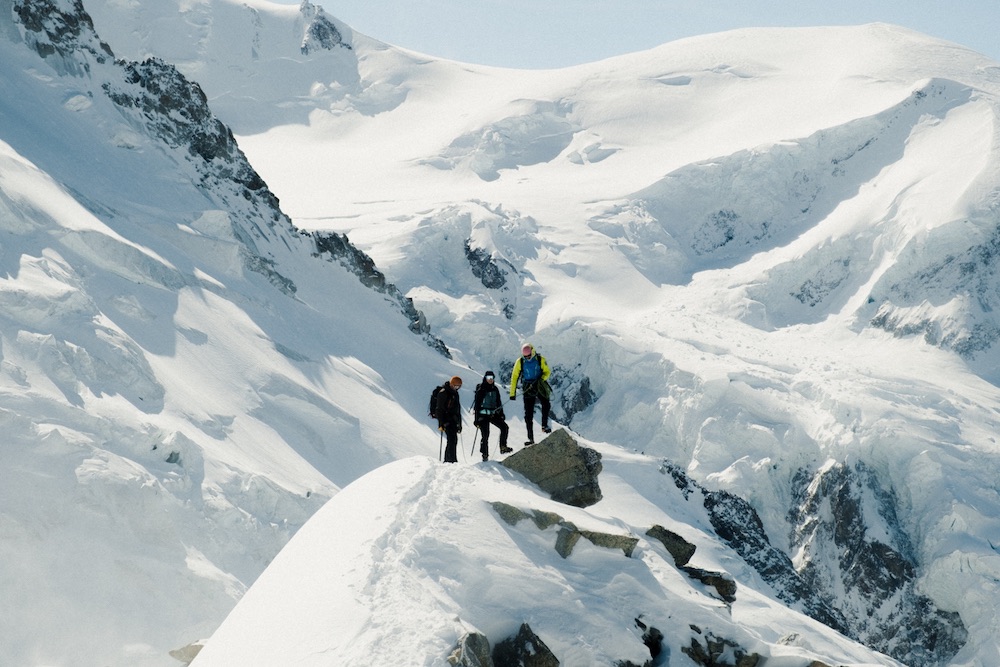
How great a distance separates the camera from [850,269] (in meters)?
81.8

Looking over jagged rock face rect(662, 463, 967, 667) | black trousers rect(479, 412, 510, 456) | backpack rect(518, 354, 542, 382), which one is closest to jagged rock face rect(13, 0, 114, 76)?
backpack rect(518, 354, 542, 382)

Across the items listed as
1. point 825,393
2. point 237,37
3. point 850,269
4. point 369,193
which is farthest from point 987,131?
point 237,37

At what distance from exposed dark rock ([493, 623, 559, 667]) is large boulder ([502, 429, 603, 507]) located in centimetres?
451

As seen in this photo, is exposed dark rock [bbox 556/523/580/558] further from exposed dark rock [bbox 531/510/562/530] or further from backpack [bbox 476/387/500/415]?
backpack [bbox 476/387/500/415]

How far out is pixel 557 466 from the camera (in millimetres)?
17406

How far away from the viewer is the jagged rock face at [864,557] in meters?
63.3

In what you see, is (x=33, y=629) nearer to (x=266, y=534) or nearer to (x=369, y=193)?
(x=266, y=534)

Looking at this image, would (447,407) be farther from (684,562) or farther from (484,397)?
(684,562)

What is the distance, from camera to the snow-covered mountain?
15172 millimetres

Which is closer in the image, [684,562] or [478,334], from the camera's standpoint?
[684,562]

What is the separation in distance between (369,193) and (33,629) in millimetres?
85126

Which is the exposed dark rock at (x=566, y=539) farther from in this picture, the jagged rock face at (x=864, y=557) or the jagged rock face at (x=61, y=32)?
the jagged rock face at (x=864, y=557)

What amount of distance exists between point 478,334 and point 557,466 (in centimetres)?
6144

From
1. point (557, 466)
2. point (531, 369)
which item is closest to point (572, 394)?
point (531, 369)
